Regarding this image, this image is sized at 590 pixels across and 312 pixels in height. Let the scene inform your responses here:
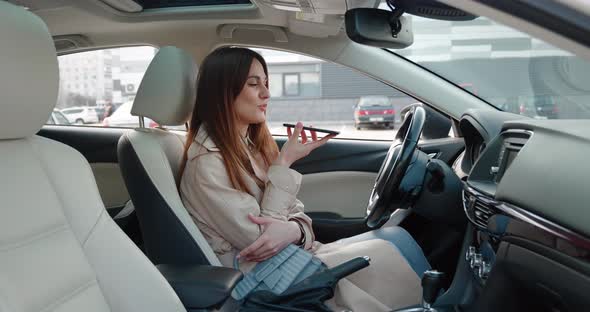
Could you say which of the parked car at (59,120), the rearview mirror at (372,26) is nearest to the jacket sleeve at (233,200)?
the rearview mirror at (372,26)

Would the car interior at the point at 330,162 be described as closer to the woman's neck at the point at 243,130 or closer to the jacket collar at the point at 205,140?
the jacket collar at the point at 205,140

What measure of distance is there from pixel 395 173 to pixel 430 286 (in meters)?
0.33

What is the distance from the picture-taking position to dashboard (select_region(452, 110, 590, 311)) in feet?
3.09

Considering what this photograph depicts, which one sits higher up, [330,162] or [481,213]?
[481,213]

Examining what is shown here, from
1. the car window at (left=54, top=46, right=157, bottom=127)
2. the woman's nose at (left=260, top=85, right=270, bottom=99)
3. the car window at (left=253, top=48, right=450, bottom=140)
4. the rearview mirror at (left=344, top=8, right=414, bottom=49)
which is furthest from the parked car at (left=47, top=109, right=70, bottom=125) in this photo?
the rearview mirror at (left=344, top=8, right=414, bottom=49)

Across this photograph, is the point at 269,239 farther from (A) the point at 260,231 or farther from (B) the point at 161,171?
(B) the point at 161,171

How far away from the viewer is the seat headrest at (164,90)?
175 centimetres

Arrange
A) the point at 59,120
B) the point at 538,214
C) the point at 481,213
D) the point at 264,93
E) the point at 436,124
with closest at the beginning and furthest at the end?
the point at 538,214
the point at 481,213
the point at 264,93
the point at 436,124
the point at 59,120

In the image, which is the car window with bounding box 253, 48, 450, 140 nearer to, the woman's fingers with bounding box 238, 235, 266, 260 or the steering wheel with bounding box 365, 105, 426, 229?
the steering wheel with bounding box 365, 105, 426, 229

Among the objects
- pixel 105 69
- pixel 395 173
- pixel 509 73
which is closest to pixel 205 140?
pixel 395 173

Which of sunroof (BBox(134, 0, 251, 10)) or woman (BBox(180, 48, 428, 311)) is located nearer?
woman (BBox(180, 48, 428, 311))

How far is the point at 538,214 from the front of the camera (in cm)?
104

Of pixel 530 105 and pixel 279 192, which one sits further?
pixel 530 105

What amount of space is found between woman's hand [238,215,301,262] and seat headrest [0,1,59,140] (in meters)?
0.70
